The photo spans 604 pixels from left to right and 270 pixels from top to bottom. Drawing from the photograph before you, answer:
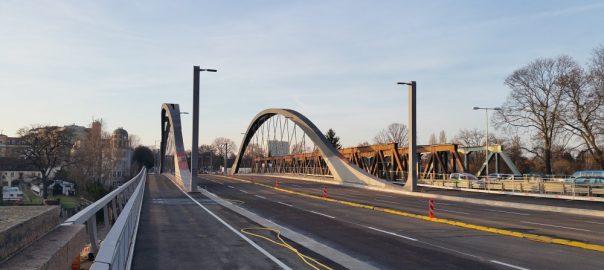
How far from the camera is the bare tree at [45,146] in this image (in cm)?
7369

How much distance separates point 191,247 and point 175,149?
56.6 m

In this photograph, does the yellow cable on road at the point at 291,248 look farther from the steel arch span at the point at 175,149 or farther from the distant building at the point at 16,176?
the distant building at the point at 16,176

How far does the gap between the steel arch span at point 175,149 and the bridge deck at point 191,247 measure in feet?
67.9

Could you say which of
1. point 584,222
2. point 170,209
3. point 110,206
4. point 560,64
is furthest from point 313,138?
point 110,206

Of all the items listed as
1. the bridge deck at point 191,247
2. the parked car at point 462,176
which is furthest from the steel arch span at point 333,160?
the bridge deck at point 191,247

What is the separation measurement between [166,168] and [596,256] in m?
114

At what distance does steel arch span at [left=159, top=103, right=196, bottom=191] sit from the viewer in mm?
51844

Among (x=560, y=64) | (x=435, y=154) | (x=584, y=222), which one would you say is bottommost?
(x=584, y=222)

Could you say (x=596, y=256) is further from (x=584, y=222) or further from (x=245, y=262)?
(x=584, y=222)

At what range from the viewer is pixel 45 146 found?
74.2m

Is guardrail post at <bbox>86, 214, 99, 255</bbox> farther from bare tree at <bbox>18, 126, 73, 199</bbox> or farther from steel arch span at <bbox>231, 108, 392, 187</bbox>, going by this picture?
bare tree at <bbox>18, 126, 73, 199</bbox>

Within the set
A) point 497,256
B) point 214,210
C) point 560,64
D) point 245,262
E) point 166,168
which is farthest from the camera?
point 166,168

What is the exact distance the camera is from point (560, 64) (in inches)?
2306

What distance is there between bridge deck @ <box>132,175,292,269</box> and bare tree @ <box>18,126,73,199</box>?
199 ft
